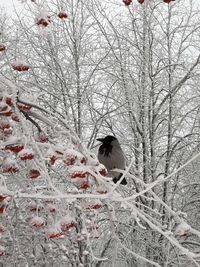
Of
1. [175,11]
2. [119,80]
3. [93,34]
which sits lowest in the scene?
[119,80]

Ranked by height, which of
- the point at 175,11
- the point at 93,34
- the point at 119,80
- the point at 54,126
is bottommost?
the point at 54,126

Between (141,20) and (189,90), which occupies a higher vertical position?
(141,20)

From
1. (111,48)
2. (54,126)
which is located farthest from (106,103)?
(54,126)

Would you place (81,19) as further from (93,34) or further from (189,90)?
(189,90)

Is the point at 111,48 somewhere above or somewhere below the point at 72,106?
above

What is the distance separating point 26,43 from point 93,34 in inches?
59.3

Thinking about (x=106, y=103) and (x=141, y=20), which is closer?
(x=141, y=20)

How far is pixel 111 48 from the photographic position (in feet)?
31.3

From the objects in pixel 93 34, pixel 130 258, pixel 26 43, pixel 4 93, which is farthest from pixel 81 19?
pixel 4 93

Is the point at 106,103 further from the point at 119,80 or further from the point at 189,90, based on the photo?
the point at 189,90

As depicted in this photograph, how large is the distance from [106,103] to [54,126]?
791 cm

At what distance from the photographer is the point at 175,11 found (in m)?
Result: 10.2

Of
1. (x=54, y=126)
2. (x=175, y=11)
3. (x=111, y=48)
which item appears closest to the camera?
(x=54, y=126)

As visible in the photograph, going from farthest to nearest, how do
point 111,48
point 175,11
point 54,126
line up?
point 175,11 < point 111,48 < point 54,126
